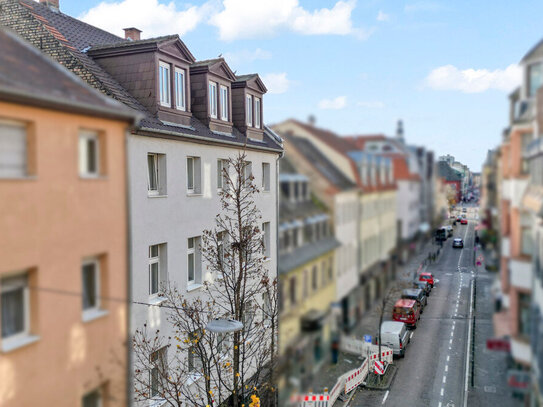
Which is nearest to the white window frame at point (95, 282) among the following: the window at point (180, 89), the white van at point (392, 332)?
the white van at point (392, 332)

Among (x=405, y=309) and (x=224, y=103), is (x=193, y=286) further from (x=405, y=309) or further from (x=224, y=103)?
(x=405, y=309)

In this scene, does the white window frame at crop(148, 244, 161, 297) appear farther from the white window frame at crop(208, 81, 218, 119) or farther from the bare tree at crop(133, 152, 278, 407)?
the white window frame at crop(208, 81, 218, 119)

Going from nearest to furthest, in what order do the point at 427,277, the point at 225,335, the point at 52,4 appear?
the point at 427,277 < the point at 225,335 < the point at 52,4

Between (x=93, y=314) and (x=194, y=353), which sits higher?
(x=93, y=314)

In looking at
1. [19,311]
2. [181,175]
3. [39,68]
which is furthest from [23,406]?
[181,175]

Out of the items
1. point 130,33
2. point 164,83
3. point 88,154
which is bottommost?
point 88,154

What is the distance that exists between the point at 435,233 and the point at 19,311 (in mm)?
2813

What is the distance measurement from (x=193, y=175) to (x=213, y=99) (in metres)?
2.79

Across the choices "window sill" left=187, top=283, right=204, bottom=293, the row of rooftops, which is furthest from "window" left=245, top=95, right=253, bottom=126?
"window sill" left=187, top=283, right=204, bottom=293

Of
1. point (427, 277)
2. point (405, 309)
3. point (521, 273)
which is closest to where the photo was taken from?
point (521, 273)

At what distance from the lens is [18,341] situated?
3.21 metres

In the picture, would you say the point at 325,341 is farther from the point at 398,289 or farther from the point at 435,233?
the point at 435,233

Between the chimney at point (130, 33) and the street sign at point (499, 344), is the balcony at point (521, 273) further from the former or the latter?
the chimney at point (130, 33)

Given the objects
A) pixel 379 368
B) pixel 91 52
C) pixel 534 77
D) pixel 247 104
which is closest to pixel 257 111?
pixel 247 104
